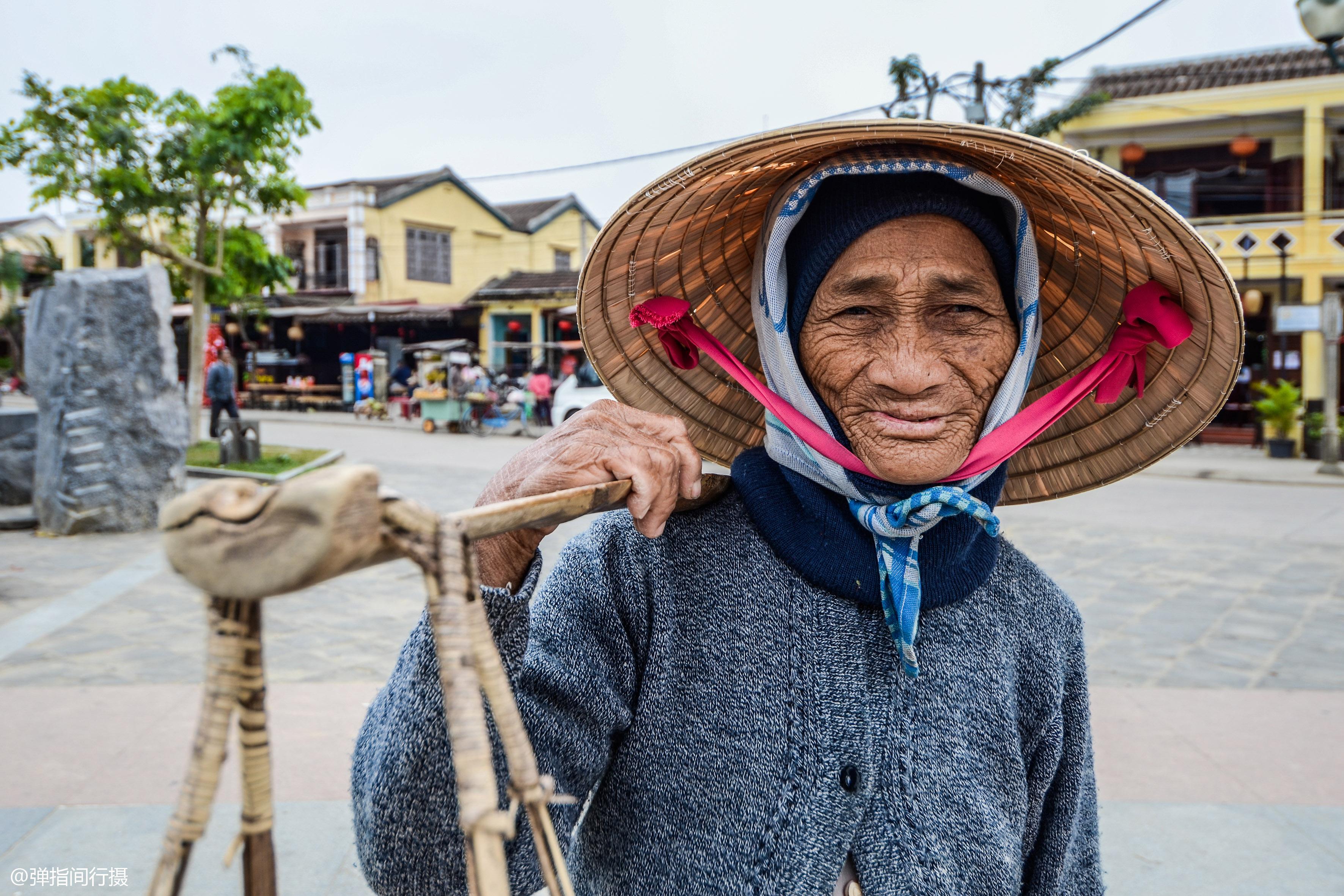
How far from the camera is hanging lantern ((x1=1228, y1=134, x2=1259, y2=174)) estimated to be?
15961 mm

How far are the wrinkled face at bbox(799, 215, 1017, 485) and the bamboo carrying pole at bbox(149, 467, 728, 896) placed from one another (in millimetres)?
682

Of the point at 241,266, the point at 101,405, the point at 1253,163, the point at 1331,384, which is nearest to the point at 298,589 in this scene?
the point at 101,405

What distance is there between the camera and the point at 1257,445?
52.7 ft

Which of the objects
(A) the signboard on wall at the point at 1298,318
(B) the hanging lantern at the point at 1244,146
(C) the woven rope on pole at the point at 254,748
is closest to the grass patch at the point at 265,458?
(C) the woven rope on pole at the point at 254,748

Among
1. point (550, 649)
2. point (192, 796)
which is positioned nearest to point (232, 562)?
point (192, 796)

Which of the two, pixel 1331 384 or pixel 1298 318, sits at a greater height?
pixel 1298 318

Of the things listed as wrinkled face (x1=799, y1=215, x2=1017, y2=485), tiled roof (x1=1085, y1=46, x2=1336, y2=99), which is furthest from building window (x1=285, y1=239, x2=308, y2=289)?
wrinkled face (x1=799, y1=215, x2=1017, y2=485)

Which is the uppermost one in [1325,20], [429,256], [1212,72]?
[1212,72]

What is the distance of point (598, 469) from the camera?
946 mm

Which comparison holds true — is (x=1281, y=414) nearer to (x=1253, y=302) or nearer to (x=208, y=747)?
(x=1253, y=302)

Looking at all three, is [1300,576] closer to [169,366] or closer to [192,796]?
[192,796]

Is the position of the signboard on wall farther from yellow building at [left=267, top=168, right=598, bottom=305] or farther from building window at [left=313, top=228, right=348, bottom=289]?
building window at [left=313, top=228, right=348, bottom=289]

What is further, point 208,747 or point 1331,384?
point 1331,384

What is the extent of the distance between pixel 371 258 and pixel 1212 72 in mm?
20131
